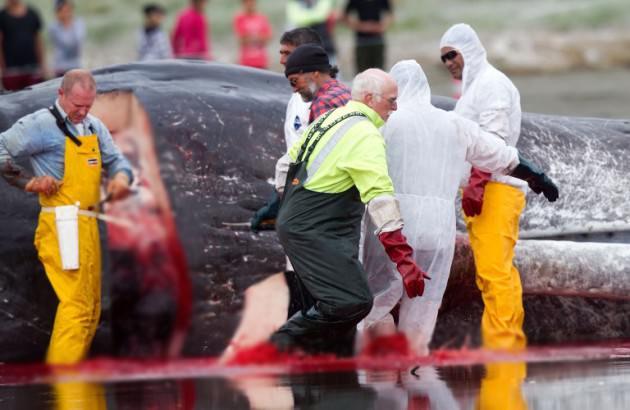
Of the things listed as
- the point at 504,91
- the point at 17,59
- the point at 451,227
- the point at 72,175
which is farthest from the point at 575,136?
the point at 17,59

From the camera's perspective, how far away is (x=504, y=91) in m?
10.7

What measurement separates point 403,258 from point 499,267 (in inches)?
52.4

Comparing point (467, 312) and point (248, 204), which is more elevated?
A: point (248, 204)

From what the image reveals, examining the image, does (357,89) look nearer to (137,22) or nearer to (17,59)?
(17,59)

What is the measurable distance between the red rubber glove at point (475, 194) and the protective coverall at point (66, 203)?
2519mm

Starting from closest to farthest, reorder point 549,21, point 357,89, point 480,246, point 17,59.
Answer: point 357,89 → point 480,246 → point 17,59 → point 549,21

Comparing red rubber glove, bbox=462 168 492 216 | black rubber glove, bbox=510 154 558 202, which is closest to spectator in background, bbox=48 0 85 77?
red rubber glove, bbox=462 168 492 216

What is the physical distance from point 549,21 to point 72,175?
2396 cm

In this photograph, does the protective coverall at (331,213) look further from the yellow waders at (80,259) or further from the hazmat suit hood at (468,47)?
the yellow waders at (80,259)

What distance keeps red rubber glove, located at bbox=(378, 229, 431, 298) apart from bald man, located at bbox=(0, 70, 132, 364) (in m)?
2.33

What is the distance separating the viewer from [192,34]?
22.3 meters

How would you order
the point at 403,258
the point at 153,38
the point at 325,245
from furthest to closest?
1. the point at 153,38
2. the point at 325,245
3. the point at 403,258

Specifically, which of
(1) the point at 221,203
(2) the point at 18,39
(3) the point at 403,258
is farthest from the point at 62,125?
(2) the point at 18,39

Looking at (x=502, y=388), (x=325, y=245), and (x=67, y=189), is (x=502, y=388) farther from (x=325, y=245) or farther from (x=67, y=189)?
(x=67, y=189)
